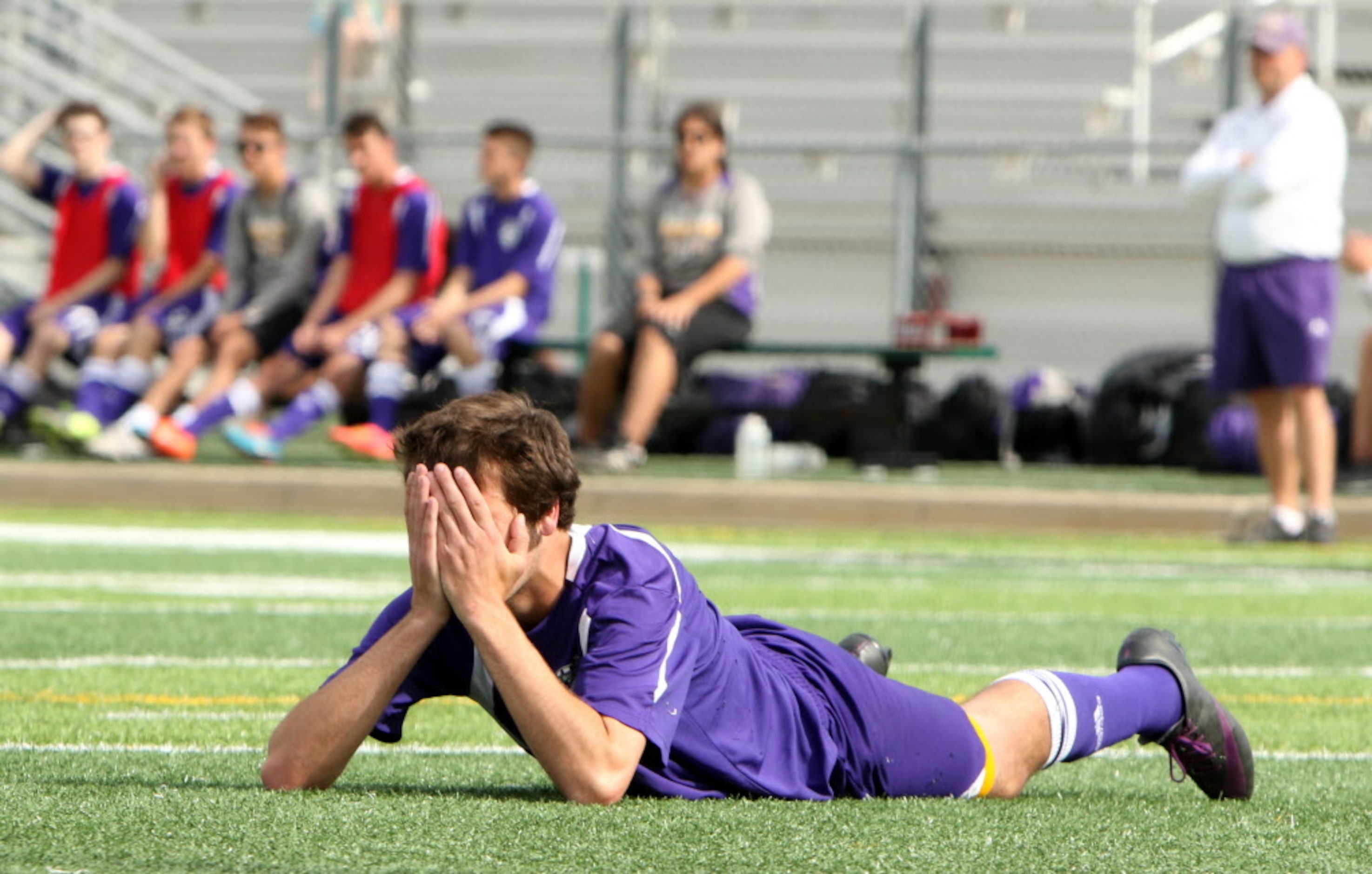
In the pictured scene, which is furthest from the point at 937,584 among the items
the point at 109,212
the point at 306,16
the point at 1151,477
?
the point at 306,16

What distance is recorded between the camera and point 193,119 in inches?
480

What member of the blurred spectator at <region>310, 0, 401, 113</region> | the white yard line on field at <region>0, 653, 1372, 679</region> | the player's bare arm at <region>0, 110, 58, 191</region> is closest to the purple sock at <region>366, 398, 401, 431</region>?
the player's bare arm at <region>0, 110, 58, 191</region>

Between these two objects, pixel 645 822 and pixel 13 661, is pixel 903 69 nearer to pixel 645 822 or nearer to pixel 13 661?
pixel 13 661

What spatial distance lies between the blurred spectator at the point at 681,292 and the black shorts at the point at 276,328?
1.88 metres

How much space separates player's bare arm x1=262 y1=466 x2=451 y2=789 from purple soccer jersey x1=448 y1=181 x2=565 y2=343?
8573 millimetres

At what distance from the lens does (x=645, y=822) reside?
3.11 metres

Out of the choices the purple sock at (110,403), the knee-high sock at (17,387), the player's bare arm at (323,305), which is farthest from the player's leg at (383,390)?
the knee-high sock at (17,387)

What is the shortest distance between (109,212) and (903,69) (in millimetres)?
8690

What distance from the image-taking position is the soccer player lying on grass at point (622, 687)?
305 centimetres

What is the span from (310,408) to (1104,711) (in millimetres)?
8687

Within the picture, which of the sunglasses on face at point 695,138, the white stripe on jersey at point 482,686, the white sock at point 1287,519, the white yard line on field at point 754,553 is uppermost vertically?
the sunglasses on face at point 695,138

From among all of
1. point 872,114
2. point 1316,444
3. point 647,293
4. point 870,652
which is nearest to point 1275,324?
point 1316,444

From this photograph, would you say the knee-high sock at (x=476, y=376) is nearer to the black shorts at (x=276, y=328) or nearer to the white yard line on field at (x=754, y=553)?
the black shorts at (x=276, y=328)

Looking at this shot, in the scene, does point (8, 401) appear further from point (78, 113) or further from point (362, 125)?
point (362, 125)
